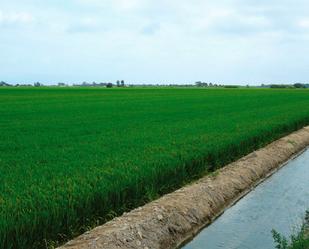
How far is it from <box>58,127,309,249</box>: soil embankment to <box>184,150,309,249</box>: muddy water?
9.7 inches

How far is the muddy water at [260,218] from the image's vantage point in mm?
7387

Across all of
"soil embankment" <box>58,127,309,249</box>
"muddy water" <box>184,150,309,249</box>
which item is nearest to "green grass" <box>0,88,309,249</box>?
"soil embankment" <box>58,127,309,249</box>

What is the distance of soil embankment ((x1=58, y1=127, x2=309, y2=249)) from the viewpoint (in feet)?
21.7

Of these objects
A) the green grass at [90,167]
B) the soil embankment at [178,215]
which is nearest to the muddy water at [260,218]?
the soil embankment at [178,215]

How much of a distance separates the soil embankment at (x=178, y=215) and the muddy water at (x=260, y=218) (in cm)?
25

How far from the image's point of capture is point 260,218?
8547 millimetres

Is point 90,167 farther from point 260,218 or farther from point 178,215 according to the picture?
point 260,218

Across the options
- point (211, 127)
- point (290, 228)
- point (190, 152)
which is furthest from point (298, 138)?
point (290, 228)

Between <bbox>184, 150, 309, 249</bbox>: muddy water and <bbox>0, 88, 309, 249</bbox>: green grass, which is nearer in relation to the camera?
<bbox>0, 88, 309, 249</bbox>: green grass

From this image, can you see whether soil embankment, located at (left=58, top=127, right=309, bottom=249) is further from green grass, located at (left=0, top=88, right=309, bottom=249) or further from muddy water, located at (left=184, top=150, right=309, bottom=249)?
green grass, located at (left=0, top=88, right=309, bottom=249)

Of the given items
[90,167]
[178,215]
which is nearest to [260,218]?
[178,215]

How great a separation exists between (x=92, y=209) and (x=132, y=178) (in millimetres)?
1287

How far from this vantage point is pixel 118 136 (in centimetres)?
1500

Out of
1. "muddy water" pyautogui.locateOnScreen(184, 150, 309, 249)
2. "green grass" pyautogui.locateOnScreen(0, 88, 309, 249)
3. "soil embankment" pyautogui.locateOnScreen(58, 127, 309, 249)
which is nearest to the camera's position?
"green grass" pyautogui.locateOnScreen(0, 88, 309, 249)
